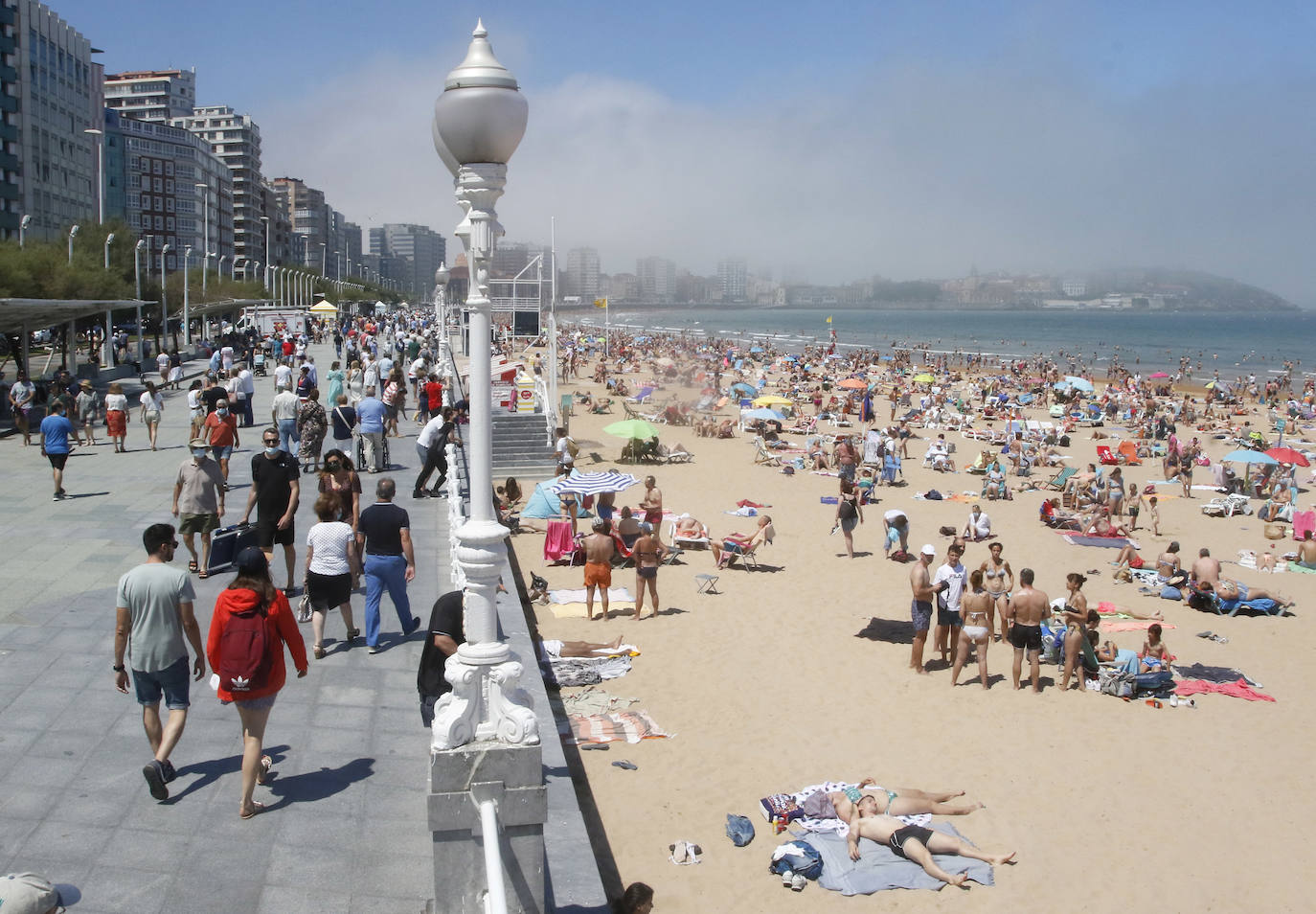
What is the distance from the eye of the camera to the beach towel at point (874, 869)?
20.9ft

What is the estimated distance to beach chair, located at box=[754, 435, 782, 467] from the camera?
77.3 ft

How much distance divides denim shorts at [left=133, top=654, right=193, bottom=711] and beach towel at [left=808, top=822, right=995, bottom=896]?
394cm

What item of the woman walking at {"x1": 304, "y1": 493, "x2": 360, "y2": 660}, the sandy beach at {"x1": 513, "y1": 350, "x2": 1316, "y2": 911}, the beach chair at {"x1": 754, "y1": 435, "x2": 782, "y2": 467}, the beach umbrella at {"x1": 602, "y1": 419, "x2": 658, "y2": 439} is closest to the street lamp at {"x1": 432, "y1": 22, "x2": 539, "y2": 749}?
the sandy beach at {"x1": 513, "y1": 350, "x2": 1316, "y2": 911}

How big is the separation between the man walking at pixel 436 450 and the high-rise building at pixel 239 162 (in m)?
119

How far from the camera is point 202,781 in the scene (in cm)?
529

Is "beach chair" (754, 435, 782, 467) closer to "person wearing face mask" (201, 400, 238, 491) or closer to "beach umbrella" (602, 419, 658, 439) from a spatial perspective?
"beach umbrella" (602, 419, 658, 439)

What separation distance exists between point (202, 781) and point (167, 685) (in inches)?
22.3

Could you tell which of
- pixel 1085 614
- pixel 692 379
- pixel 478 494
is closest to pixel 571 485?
pixel 1085 614

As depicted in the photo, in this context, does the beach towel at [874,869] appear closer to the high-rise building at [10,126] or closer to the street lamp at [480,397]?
the street lamp at [480,397]

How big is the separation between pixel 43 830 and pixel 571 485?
33.1ft

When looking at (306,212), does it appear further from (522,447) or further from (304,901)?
(304,901)

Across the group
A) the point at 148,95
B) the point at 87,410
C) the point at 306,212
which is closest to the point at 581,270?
the point at 87,410

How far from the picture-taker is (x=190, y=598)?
518 cm

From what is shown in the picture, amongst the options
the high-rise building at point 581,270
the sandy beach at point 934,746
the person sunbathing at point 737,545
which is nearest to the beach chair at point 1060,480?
the sandy beach at point 934,746
